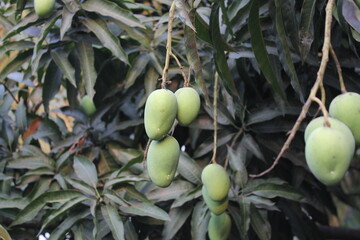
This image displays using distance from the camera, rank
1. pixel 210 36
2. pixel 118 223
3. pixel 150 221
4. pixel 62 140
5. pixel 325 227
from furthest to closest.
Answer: pixel 325 227 < pixel 62 140 < pixel 150 221 < pixel 118 223 < pixel 210 36

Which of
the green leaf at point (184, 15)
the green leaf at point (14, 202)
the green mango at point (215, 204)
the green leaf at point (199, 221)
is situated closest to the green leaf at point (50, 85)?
the green leaf at point (14, 202)

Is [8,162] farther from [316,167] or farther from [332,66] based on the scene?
[316,167]

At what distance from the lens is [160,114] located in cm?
72

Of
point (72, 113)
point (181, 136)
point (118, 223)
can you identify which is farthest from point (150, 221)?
point (72, 113)

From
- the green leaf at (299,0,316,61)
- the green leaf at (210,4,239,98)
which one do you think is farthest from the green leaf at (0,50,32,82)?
the green leaf at (299,0,316,61)

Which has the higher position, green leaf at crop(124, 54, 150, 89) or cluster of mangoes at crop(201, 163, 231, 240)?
cluster of mangoes at crop(201, 163, 231, 240)

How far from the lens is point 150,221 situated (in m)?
1.18

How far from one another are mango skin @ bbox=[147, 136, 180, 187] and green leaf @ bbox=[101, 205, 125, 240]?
0.31m

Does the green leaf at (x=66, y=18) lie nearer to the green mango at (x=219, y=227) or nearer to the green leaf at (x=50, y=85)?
the green leaf at (x=50, y=85)

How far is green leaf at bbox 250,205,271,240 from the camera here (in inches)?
44.8

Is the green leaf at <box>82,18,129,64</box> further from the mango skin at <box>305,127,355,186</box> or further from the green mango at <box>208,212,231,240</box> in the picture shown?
the mango skin at <box>305,127,355,186</box>

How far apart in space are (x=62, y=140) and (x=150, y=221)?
1.27ft

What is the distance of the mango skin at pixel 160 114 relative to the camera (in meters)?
0.72

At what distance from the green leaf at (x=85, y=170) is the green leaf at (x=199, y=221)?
21 cm
